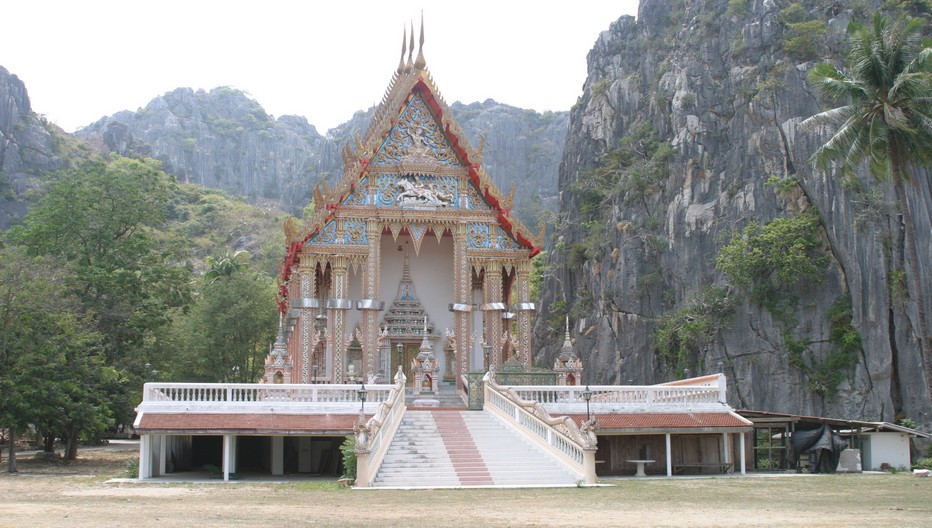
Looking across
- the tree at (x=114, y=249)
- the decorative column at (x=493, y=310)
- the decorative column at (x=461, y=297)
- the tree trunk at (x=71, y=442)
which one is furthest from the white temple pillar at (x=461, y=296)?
the tree trunk at (x=71, y=442)

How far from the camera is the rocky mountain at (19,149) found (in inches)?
3361

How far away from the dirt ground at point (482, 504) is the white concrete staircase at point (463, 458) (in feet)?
4.37

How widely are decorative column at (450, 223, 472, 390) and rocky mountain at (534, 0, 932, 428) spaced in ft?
70.5

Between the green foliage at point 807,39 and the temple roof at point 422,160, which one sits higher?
the green foliage at point 807,39

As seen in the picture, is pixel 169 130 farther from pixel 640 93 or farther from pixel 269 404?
pixel 269 404

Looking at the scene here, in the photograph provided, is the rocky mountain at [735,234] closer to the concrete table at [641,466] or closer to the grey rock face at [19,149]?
the concrete table at [641,466]

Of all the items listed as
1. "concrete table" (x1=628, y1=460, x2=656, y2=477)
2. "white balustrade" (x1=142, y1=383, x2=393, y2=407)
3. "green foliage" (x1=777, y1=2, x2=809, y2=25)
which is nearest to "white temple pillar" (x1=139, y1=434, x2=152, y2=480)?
"white balustrade" (x1=142, y1=383, x2=393, y2=407)

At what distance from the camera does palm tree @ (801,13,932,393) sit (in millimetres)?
22500

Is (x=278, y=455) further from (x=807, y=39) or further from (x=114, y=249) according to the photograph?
(x=807, y=39)

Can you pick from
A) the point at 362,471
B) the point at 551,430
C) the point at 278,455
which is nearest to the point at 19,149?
the point at 278,455

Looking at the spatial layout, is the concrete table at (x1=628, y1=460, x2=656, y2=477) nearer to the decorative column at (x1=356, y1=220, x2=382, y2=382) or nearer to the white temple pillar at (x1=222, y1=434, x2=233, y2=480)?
the white temple pillar at (x1=222, y1=434, x2=233, y2=480)

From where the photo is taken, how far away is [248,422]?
2228cm

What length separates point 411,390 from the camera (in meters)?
30.2

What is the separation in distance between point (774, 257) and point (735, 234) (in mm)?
3680
